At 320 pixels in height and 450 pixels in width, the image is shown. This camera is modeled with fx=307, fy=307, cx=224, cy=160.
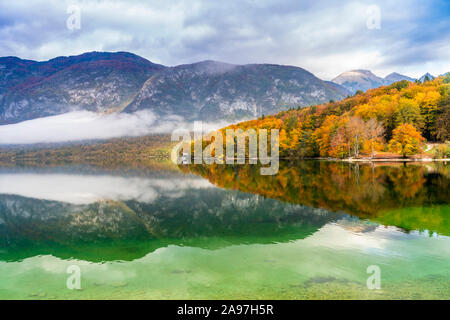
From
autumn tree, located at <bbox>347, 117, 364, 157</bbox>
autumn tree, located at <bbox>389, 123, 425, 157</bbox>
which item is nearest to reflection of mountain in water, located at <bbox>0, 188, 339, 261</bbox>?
autumn tree, located at <bbox>389, 123, 425, 157</bbox>

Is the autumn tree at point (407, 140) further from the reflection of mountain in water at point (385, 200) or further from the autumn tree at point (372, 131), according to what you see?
the reflection of mountain in water at point (385, 200)

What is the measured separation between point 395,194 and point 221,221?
16.2 meters

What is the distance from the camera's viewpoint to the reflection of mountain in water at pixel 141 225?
Answer: 15.3m

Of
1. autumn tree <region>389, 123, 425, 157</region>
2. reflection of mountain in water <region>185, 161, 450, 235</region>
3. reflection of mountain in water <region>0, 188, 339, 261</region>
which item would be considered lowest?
reflection of mountain in water <region>0, 188, 339, 261</region>

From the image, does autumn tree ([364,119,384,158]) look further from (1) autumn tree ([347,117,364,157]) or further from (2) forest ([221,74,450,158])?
(1) autumn tree ([347,117,364,157])

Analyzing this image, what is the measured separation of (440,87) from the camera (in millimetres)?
85312

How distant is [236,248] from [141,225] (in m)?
8.06

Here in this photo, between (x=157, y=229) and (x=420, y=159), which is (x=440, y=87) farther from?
(x=157, y=229)

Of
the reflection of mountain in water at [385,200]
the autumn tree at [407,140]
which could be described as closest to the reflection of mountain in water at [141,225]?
the reflection of mountain in water at [385,200]

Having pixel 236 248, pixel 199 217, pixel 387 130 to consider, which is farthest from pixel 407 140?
pixel 236 248

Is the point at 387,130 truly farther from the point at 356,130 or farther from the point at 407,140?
the point at 407,140

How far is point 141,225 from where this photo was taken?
19.7 metres

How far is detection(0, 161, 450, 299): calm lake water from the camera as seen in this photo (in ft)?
32.6

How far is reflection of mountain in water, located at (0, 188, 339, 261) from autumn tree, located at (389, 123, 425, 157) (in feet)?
202
